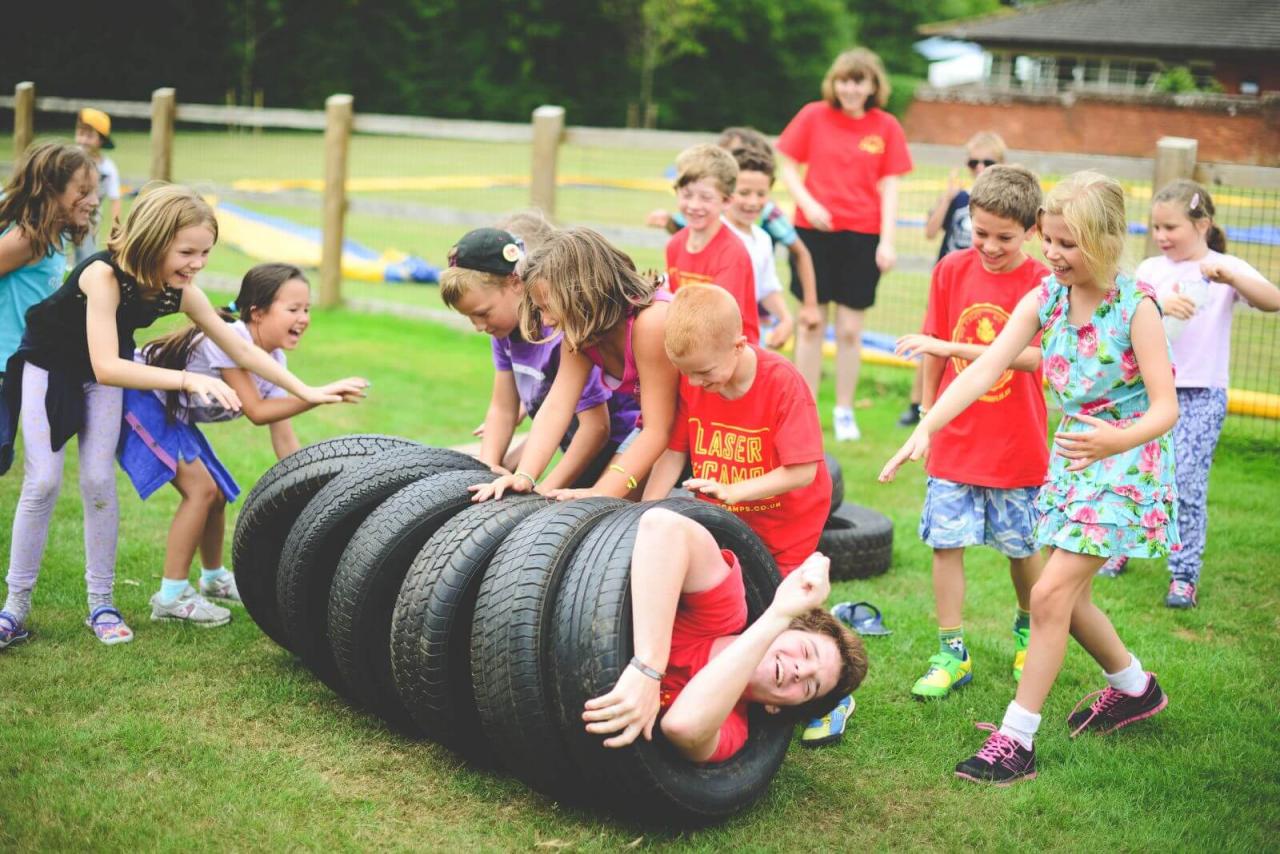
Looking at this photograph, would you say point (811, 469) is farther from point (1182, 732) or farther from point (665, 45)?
point (665, 45)

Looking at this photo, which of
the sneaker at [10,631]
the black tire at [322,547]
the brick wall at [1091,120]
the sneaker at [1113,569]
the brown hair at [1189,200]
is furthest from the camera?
the brick wall at [1091,120]

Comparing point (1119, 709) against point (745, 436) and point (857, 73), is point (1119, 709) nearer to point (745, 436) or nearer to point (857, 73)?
point (745, 436)

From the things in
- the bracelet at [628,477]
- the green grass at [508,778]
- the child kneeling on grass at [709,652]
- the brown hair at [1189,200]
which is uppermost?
the brown hair at [1189,200]

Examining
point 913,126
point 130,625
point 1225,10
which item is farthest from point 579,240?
point 1225,10

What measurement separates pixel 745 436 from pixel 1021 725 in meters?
1.32

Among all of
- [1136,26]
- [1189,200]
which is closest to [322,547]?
[1189,200]

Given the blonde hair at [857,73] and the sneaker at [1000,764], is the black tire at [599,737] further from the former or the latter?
the blonde hair at [857,73]

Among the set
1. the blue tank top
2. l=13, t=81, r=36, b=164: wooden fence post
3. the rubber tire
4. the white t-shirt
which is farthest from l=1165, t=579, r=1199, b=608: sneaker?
l=13, t=81, r=36, b=164: wooden fence post

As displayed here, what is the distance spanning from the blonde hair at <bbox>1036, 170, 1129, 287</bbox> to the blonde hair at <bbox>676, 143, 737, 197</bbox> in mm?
2208

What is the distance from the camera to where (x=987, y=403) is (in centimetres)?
451

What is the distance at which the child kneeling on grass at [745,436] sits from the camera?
3701 mm

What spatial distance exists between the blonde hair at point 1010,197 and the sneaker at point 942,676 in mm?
1701

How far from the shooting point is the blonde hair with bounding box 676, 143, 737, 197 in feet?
18.6

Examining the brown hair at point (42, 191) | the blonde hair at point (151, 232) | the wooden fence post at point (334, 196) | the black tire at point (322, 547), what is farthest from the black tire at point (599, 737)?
the wooden fence post at point (334, 196)
